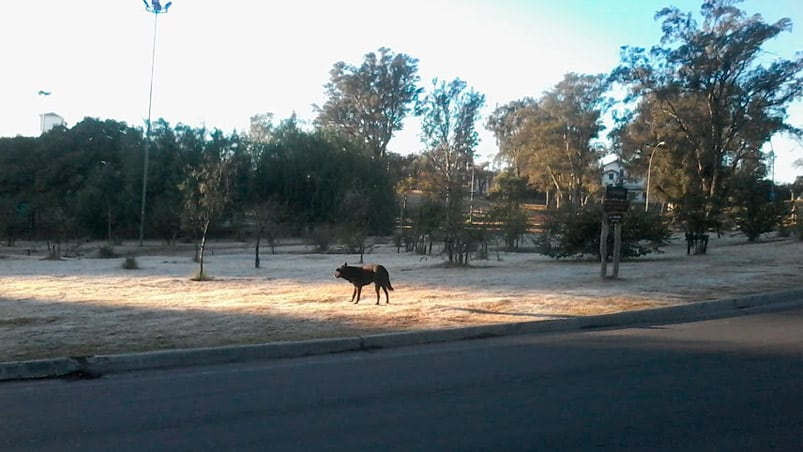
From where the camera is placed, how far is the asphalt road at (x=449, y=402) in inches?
237

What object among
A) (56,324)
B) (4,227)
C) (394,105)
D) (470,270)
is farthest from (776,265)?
(394,105)

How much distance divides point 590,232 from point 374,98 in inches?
1957

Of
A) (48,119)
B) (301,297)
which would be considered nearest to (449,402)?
(301,297)

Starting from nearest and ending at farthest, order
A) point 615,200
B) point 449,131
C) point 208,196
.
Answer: point 615,200 → point 208,196 → point 449,131

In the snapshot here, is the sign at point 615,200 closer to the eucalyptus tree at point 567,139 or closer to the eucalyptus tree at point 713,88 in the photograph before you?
the eucalyptus tree at point 713,88

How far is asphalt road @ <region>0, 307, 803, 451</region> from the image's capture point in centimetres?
601

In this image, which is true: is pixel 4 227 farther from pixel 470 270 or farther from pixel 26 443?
pixel 26 443

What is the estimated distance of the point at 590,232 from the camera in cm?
2378

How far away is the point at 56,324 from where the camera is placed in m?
11.7

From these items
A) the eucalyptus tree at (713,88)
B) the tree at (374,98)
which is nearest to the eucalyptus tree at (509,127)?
the tree at (374,98)

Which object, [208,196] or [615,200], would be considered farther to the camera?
[208,196]

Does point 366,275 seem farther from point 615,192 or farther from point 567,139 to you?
point 567,139

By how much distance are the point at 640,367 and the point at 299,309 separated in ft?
21.4

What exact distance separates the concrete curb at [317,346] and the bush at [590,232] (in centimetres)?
964
